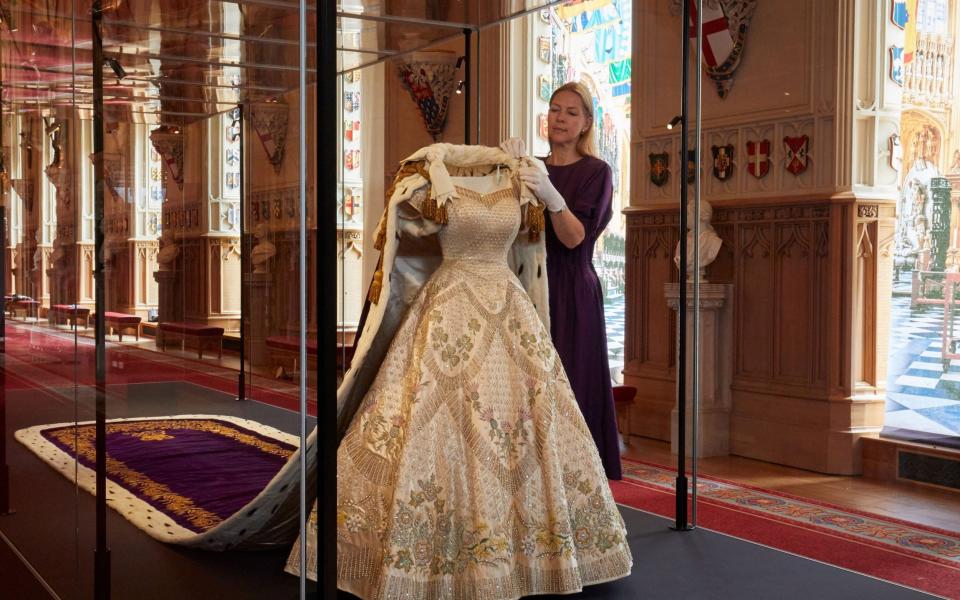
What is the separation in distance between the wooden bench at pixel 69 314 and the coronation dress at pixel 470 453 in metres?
0.82

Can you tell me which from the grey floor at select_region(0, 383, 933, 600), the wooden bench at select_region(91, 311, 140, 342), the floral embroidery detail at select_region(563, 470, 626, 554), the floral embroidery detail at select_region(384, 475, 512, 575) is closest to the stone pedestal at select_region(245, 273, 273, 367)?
the grey floor at select_region(0, 383, 933, 600)

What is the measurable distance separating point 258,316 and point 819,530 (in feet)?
9.87

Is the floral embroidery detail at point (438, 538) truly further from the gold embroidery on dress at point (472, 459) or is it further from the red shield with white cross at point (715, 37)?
the red shield with white cross at point (715, 37)

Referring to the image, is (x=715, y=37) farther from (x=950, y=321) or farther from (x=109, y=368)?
(x=109, y=368)

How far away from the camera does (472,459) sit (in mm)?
3139

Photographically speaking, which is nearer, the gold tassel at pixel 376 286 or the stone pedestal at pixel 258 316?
the stone pedestal at pixel 258 316

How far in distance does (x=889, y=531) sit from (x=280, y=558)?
292 cm

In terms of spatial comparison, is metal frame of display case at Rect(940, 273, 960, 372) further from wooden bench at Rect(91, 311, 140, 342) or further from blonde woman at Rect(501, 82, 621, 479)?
wooden bench at Rect(91, 311, 140, 342)

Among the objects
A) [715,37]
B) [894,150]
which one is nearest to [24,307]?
[715,37]

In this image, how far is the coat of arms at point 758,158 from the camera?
6008 mm

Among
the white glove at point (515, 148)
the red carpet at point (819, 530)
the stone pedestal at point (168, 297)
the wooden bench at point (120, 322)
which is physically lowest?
the red carpet at point (819, 530)

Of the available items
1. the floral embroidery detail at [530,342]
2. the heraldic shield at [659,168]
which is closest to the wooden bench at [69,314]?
the floral embroidery detail at [530,342]

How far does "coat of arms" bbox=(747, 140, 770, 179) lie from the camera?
19.7ft

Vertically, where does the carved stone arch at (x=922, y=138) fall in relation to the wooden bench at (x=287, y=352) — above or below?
above
